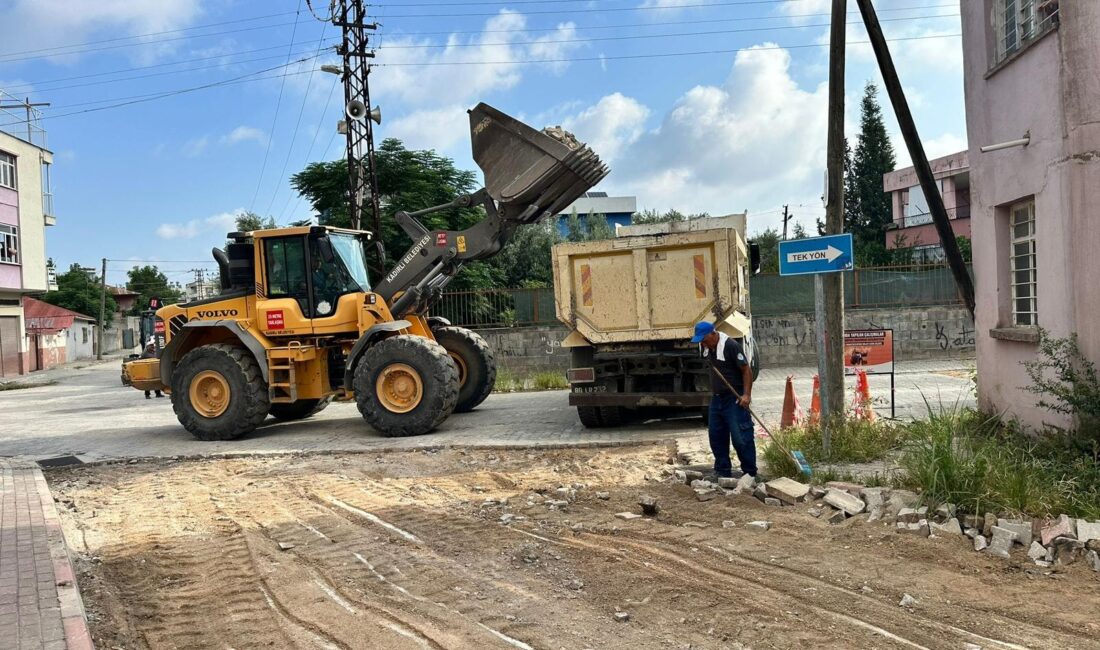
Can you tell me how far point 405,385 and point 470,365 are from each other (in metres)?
2.51

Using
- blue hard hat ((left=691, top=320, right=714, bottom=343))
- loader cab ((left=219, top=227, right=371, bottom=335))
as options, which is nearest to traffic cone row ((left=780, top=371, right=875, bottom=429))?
blue hard hat ((left=691, top=320, right=714, bottom=343))

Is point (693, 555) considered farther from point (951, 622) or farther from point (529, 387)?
point (529, 387)

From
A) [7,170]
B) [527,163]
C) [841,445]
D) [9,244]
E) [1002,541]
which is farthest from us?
[7,170]

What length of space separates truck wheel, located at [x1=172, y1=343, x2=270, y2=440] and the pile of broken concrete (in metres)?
6.91

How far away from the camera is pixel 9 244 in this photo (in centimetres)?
3703

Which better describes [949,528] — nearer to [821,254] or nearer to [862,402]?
[821,254]

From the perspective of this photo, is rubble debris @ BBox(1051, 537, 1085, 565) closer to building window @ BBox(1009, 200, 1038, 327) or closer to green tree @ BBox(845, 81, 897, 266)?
building window @ BBox(1009, 200, 1038, 327)

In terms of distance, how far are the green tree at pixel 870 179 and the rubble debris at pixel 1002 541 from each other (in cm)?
4520

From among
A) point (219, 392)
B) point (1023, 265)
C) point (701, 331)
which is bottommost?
point (219, 392)

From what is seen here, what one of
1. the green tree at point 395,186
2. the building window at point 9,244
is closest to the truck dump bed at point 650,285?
the green tree at point 395,186

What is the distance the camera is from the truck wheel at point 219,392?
A: 1159 cm

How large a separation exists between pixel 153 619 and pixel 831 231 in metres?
6.82

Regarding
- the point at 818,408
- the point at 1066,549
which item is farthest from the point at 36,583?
the point at 818,408

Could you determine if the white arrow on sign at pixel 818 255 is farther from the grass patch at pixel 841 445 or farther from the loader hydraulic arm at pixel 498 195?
the loader hydraulic arm at pixel 498 195
